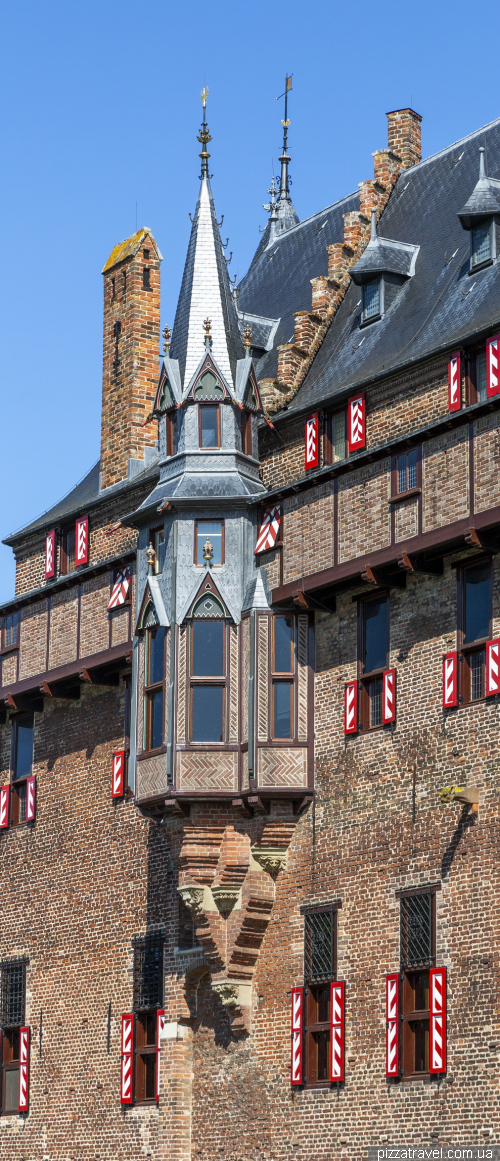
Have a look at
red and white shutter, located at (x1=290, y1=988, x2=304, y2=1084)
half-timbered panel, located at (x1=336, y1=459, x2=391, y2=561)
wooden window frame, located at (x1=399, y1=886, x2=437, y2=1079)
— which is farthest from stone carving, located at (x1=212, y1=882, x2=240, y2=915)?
half-timbered panel, located at (x1=336, y1=459, x2=391, y2=561)

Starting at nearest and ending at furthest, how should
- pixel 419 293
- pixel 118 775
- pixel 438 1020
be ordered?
1. pixel 438 1020
2. pixel 419 293
3. pixel 118 775

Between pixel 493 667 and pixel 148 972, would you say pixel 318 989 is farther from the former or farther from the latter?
pixel 493 667

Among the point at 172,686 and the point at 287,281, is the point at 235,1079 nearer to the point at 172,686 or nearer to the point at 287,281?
the point at 172,686

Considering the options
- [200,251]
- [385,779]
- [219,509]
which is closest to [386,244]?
[200,251]

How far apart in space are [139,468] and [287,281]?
459 centimetres

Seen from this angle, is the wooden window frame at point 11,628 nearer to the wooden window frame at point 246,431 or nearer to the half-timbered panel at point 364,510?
the wooden window frame at point 246,431

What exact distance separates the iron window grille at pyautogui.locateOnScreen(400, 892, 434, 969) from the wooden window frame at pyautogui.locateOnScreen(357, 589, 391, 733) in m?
2.65

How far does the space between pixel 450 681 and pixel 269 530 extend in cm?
505

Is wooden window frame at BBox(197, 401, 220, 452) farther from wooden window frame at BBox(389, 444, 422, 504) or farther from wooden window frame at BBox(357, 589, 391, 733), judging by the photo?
wooden window frame at BBox(389, 444, 422, 504)

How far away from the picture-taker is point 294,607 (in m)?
31.1

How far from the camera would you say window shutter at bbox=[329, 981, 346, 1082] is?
93.5 ft

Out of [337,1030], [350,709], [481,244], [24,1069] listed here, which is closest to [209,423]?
[481,244]

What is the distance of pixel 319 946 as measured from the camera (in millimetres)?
29641
